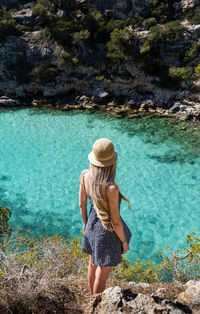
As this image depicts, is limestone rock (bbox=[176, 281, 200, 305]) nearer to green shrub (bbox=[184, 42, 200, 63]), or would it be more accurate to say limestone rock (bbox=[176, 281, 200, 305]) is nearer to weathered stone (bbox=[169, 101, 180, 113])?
weathered stone (bbox=[169, 101, 180, 113])

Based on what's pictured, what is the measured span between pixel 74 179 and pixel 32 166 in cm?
226

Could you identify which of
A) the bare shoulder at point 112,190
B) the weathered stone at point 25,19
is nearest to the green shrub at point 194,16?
the weathered stone at point 25,19

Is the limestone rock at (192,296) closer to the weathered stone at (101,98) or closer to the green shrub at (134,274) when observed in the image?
the green shrub at (134,274)

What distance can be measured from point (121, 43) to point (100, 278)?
60.1 feet

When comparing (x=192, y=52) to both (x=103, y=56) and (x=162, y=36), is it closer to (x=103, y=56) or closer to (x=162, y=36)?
(x=162, y=36)

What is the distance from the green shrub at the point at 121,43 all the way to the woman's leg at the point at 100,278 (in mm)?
17775

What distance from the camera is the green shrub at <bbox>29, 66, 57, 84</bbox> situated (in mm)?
18719

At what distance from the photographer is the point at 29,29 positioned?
19812 mm

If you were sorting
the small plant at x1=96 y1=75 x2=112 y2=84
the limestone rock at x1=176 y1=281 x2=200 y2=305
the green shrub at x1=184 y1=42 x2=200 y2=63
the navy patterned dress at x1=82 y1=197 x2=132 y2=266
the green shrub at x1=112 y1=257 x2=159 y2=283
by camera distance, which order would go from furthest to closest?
the small plant at x1=96 y1=75 x2=112 y2=84
the green shrub at x1=184 y1=42 x2=200 y2=63
the green shrub at x1=112 y1=257 x2=159 y2=283
the navy patterned dress at x1=82 y1=197 x2=132 y2=266
the limestone rock at x1=176 y1=281 x2=200 y2=305

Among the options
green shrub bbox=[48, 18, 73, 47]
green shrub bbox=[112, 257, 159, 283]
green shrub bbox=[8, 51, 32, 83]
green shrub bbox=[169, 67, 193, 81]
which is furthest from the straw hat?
green shrub bbox=[48, 18, 73, 47]

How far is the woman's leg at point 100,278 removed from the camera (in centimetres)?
285

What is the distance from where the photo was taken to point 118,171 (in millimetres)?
10023

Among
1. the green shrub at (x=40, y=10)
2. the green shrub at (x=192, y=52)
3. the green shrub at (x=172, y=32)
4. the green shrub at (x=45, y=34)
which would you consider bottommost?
the green shrub at (x=192, y=52)

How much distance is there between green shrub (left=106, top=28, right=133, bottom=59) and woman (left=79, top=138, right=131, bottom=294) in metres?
17.3
